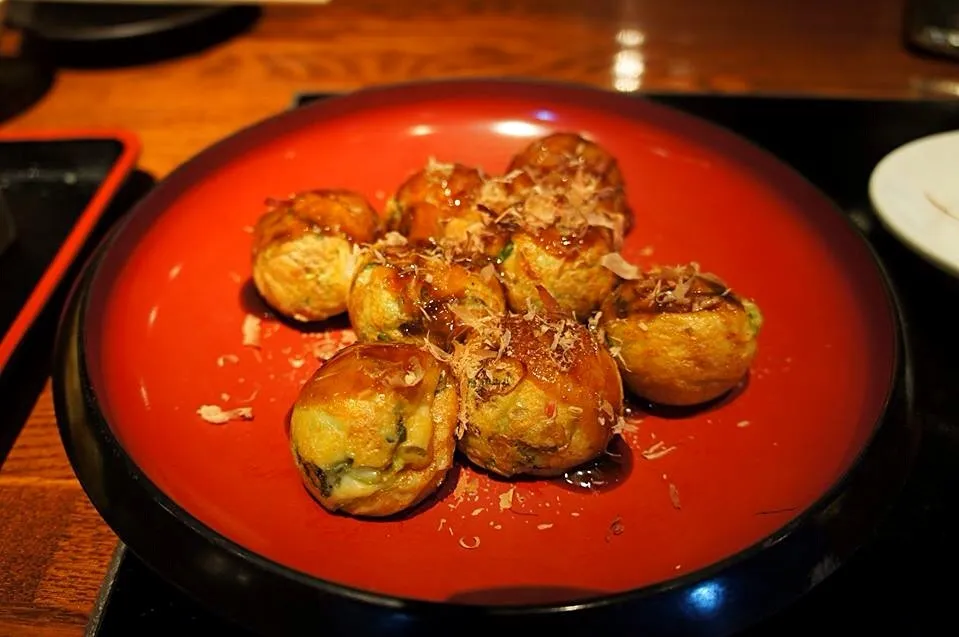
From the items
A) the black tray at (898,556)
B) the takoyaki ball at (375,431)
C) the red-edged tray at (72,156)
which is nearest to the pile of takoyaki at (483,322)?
the takoyaki ball at (375,431)

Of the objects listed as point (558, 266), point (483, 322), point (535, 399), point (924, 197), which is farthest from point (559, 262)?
point (924, 197)

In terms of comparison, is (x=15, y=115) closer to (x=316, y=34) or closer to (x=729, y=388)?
(x=316, y=34)

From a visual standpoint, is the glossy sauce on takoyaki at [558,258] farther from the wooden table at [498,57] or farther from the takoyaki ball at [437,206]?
the wooden table at [498,57]

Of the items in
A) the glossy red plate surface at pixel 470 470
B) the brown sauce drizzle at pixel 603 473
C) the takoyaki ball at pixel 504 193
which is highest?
the takoyaki ball at pixel 504 193

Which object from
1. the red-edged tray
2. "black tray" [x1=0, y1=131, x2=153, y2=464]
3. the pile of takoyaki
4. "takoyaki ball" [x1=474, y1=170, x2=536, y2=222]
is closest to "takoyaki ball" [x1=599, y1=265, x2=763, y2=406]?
the pile of takoyaki

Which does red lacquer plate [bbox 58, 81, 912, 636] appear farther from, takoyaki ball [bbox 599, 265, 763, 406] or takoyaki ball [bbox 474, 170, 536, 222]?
takoyaki ball [bbox 474, 170, 536, 222]

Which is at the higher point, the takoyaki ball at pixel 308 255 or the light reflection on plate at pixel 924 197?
the takoyaki ball at pixel 308 255
